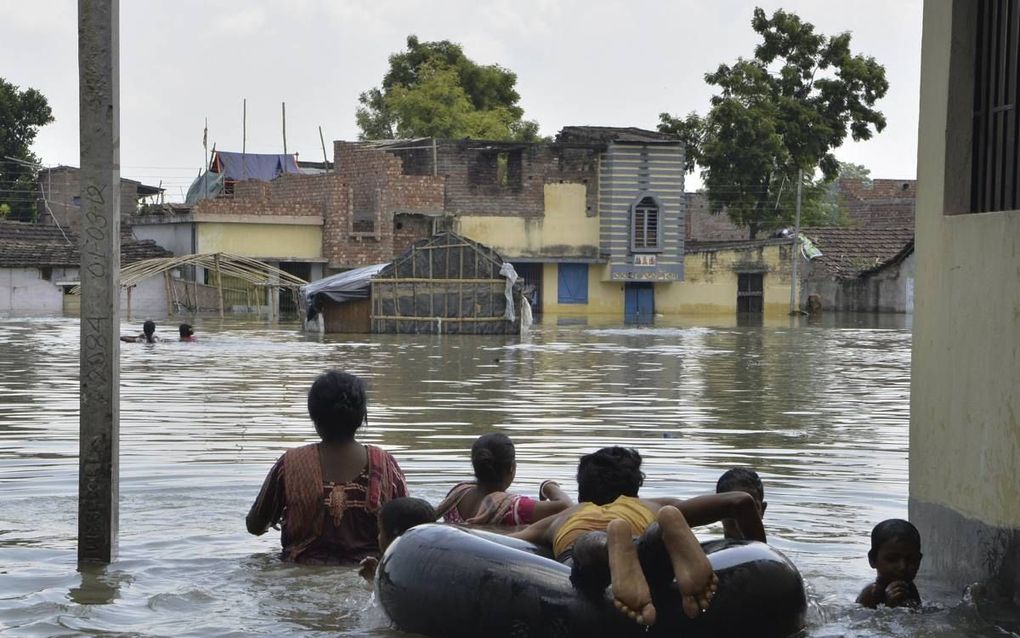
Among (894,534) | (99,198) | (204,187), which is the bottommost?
(894,534)

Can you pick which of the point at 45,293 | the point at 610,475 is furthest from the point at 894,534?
the point at 45,293

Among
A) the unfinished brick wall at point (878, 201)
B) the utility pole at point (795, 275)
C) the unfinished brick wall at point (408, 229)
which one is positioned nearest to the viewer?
the unfinished brick wall at point (408, 229)

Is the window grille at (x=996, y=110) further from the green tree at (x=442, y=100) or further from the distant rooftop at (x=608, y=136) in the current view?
the green tree at (x=442, y=100)

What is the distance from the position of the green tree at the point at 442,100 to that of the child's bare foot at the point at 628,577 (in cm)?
5161

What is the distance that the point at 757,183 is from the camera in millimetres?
52000

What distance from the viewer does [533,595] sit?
5184 mm

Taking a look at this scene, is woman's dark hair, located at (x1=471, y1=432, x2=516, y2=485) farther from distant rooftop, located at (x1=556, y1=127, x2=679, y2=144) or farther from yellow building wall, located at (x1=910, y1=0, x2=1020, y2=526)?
distant rooftop, located at (x1=556, y1=127, x2=679, y2=144)

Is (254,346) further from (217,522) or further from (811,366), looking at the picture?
(217,522)

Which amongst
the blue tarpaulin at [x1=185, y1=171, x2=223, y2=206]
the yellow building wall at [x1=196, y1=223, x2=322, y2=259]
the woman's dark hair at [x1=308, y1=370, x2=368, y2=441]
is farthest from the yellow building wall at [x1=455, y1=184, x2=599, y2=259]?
the woman's dark hair at [x1=308, y1=370, x2=368, y2=441]

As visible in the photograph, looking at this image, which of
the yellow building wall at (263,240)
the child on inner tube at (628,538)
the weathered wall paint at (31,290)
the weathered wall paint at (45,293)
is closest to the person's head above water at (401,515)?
the child on inner tube at (628,538)

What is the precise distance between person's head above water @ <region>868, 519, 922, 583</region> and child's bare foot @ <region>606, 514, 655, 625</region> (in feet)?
5.28

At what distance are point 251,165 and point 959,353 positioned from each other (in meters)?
51.7

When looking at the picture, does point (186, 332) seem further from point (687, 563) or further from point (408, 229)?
point (687, 563)

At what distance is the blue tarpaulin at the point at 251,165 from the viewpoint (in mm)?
55875
